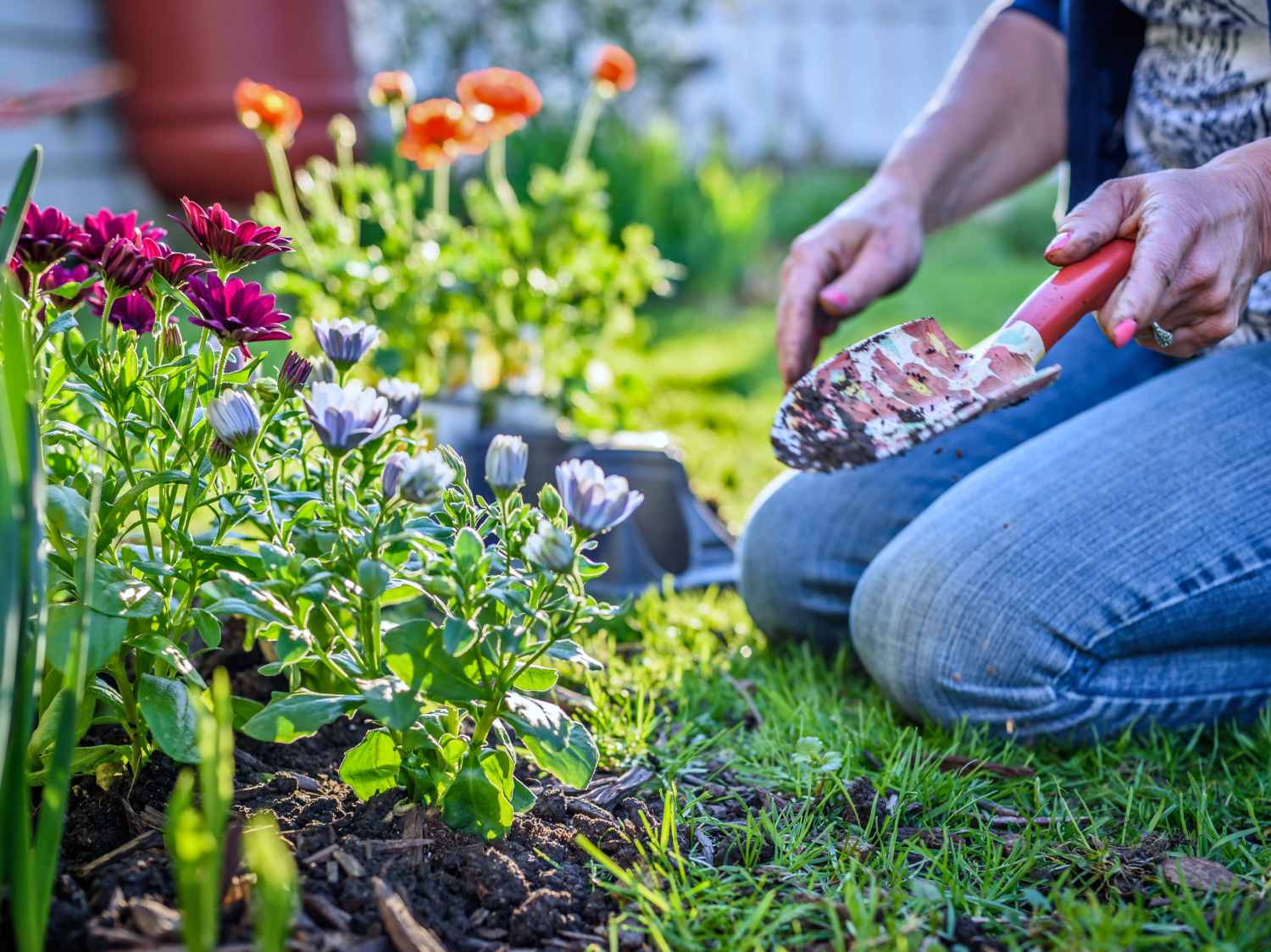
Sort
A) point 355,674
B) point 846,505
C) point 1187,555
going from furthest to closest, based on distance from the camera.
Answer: point 846,505, point 1187,555, point 355,674

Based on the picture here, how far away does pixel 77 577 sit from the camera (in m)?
0.97

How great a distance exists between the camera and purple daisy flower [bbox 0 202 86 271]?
0.96 m

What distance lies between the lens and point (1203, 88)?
156 centimetres

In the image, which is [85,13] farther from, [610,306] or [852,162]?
[852,162]

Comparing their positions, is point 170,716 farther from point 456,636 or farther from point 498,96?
point 498,96

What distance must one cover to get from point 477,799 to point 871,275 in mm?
920


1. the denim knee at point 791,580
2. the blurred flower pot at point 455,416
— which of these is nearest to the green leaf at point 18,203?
the denim knee at point 791,580

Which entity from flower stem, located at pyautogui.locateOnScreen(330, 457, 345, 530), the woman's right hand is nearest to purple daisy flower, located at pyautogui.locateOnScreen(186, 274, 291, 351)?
flower stem, located at pyautogui.locateOnScreen(330, 457, 345, 530)

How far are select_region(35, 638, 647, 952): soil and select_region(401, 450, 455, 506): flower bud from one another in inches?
12.1

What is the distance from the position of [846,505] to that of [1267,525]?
1.81 feet

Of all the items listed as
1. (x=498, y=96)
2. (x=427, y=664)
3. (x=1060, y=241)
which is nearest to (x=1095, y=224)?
(x=1060, y=241)

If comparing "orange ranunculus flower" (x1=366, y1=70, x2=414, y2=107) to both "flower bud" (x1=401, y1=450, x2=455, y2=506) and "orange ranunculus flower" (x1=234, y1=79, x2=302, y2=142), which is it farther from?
"flower bud" (x1=401, y1=450, x2=455, y2=506)

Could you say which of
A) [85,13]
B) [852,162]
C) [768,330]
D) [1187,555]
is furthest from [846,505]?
[852,162]

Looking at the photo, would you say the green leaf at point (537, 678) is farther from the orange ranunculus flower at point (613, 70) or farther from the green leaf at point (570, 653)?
the orange ranunculus flower at point (613, 70)
